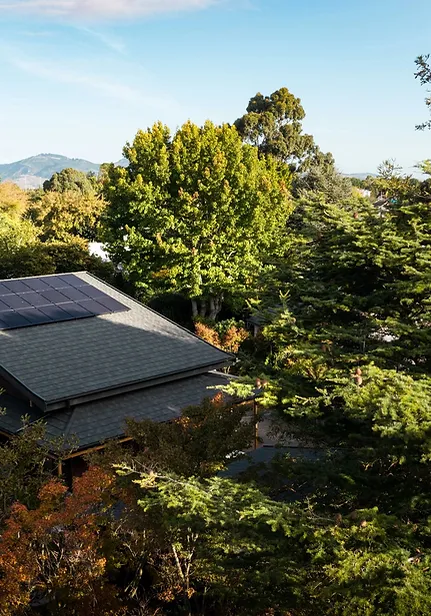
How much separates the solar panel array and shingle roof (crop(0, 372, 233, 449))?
345 cm

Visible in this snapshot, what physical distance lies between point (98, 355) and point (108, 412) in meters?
2.66

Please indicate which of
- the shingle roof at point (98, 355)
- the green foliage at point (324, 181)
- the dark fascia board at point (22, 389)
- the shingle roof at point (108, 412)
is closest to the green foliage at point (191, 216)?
the shingle roof at point (98, 355)

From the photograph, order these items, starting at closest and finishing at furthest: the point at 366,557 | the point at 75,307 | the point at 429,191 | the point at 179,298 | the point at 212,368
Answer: the point at 366,557 < the point at 429,191 < the point at 212,368 < the point at 75,307 < the point at 179,298

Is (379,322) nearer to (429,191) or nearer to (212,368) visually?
(429,191)

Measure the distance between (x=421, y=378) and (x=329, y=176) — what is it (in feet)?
129

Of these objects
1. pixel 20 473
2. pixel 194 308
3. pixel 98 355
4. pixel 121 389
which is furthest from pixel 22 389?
pixel 194 308

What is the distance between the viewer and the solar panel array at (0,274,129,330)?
63.5ft

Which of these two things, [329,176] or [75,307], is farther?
[329,176]

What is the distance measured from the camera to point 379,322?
33.5ft

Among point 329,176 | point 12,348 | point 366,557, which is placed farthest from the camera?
point 329,176

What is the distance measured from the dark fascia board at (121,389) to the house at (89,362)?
31 millimetres

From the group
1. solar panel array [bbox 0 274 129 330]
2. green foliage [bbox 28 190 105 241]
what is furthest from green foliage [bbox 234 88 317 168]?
solar panel array [bbox 0 274 129 330]

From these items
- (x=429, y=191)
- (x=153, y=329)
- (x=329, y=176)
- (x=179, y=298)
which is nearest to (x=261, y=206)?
(x=179, y=298)

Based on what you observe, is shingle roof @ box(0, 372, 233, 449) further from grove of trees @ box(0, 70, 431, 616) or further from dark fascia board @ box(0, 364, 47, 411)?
grove of trees @ box(0, 70, 431, 616)
